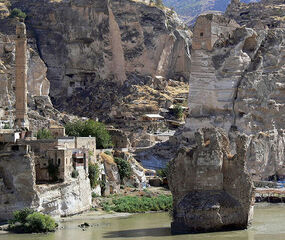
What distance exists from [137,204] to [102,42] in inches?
1975

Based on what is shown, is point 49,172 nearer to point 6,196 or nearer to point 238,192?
point 6,196

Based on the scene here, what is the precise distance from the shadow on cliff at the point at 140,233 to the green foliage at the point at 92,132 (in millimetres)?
22179

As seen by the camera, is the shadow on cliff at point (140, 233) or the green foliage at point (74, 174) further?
the green foliage at point (74, 174)

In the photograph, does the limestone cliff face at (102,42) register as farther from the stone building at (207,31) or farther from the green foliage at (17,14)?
the stone building at (207,31)

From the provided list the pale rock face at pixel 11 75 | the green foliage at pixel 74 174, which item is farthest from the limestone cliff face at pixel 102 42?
the green foliage at pixel 74 174

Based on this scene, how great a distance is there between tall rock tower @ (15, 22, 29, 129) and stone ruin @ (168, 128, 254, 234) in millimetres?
25213

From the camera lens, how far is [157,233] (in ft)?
169

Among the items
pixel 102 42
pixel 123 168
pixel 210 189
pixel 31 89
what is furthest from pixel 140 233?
pixel 102 42

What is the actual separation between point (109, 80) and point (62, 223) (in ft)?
190

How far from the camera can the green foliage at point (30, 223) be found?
166 feet

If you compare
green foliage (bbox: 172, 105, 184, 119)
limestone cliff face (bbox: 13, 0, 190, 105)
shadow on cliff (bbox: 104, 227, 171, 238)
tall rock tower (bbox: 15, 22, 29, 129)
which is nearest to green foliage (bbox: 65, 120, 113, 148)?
tall rock tower (bbox: 15, 22, 29, 129)

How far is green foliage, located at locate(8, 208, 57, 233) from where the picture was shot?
166 feet

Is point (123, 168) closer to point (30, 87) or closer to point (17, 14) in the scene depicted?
point (30, 87)

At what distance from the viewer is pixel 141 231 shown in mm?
52219
